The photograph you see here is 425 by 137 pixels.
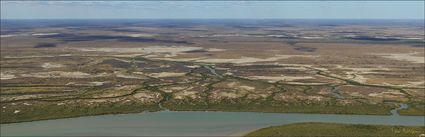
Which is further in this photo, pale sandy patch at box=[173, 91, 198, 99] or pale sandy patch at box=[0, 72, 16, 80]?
pale sandy patch at box=[0, 72, 16, 80]

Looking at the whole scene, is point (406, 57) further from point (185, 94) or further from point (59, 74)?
point (59, 74)

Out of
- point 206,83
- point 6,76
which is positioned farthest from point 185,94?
point 6,76

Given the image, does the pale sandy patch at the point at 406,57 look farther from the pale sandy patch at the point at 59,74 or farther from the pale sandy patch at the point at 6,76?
the pale sandy patch at the point at 6,76

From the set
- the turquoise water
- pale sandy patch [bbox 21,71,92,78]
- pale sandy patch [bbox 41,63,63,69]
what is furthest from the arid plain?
the turquoise water

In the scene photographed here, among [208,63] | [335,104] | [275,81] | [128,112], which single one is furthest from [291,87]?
[208,63]

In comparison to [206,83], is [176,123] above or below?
below

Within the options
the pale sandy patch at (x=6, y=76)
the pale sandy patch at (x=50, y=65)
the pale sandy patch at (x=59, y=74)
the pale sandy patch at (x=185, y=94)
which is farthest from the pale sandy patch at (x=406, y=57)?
the pale sandy patch at (x=6, y=76)

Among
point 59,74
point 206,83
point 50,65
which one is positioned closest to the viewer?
point 206,83

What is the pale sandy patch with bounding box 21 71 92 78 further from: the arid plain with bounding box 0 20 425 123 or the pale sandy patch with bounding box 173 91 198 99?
the pale sandy patch with bounding box 173 91 198 99

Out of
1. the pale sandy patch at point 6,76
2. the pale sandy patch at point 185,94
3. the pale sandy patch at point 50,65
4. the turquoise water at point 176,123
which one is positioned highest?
the pale sandy patch at point 50,65
